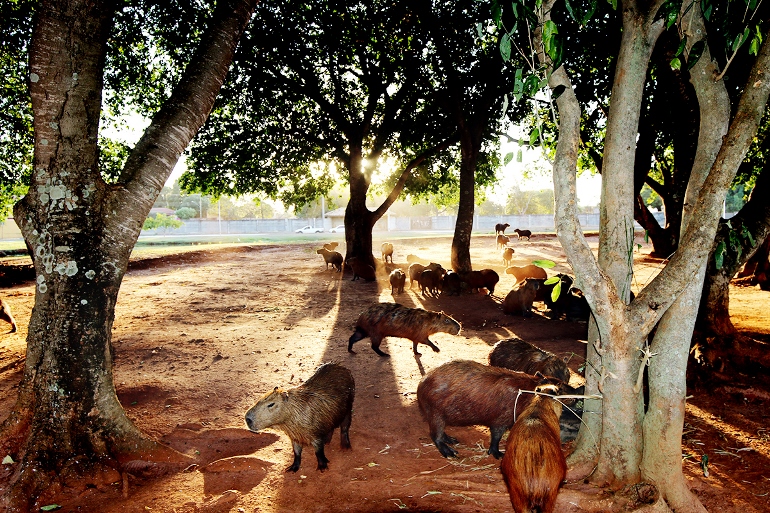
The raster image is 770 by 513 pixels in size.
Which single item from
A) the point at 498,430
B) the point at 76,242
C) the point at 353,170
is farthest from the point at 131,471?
the point at 353,170

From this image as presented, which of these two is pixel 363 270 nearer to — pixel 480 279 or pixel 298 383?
pixel 480 279

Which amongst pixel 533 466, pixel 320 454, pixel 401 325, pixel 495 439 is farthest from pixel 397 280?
pixel 533 466

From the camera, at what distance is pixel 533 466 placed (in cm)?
303

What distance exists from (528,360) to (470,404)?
171cm

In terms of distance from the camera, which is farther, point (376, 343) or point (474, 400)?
point (376, 343)

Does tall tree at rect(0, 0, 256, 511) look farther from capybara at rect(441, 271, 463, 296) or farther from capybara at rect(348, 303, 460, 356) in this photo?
capybara at rect(441, 271, 463, 296)

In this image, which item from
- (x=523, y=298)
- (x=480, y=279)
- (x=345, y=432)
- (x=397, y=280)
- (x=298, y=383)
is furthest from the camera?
(x=397, y=280)

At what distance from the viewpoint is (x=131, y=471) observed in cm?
378

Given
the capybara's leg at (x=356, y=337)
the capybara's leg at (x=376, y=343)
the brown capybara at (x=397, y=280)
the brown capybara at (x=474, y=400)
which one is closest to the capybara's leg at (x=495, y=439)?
the brown capybara at (x=474, y=400)

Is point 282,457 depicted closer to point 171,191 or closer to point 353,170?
point 353,170

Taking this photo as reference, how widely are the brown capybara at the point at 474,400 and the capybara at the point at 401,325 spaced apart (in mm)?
2629

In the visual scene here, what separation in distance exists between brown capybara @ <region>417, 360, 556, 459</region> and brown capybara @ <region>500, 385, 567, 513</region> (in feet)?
3.03

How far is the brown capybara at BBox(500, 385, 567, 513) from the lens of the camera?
3.00m

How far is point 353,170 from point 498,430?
1351 centimetres
